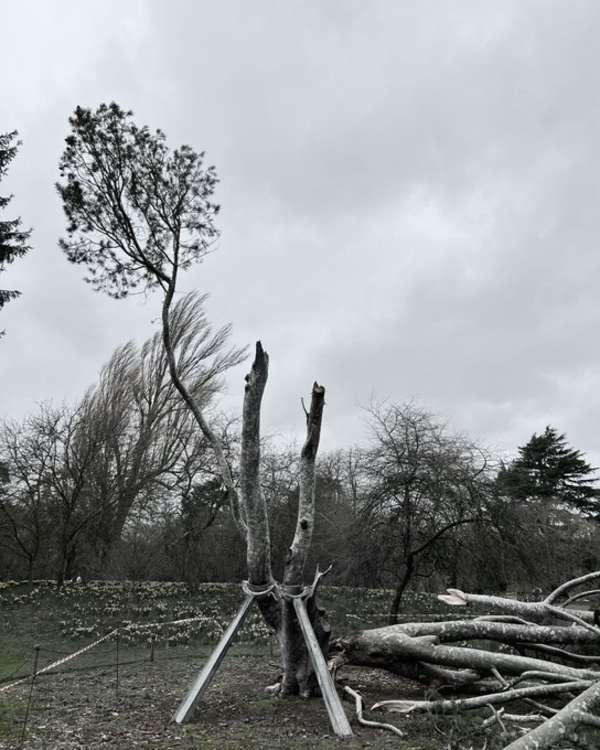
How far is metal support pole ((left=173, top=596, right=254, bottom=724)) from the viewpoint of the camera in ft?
18.0

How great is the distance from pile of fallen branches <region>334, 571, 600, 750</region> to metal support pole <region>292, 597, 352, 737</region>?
27.1 inches

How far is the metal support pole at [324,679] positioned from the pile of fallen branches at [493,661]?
2.26 ft

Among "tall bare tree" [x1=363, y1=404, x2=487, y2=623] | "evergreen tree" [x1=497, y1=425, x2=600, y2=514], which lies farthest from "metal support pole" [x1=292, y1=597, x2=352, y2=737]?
"evergreen tree" [x1=497, y1=425, x2=600, y2=514]

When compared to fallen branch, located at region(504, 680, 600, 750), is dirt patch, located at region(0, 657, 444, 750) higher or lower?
lower

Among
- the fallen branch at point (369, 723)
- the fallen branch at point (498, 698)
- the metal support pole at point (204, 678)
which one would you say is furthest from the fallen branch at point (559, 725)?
the metal support pole at point (204, 678)

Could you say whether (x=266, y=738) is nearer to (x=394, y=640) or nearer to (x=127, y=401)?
(x=394, y=640)

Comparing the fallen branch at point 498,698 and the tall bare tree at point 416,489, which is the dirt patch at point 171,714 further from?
the tall bare tree at point 416,489

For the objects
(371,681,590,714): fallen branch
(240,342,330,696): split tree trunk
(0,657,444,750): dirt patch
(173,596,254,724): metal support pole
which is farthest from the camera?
(240,342,330,696): split tree trunk

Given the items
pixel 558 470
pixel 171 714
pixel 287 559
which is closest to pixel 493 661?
pixel 287 559

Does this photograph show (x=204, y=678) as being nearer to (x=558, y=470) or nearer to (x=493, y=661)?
(x=493, y=661)

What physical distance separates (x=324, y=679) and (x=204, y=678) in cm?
126

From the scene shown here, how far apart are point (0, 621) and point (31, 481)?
9.61 m

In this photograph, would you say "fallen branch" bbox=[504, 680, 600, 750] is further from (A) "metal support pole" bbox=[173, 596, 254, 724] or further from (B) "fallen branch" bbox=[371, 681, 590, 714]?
(A) "metal support pole" bbox=[173, 596, 254, 724]

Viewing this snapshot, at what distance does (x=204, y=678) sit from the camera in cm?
573
